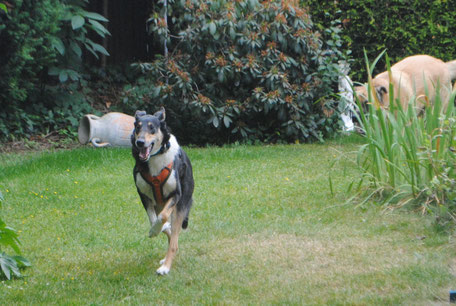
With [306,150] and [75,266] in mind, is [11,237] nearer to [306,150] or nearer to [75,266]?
[75,266]

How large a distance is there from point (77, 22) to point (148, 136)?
23.4 ft

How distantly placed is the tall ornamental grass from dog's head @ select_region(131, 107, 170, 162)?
2.46 metres

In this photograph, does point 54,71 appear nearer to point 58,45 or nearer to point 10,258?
point 58,45

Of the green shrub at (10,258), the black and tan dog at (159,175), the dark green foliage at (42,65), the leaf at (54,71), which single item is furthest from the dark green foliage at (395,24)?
the green shrub at (10,258)

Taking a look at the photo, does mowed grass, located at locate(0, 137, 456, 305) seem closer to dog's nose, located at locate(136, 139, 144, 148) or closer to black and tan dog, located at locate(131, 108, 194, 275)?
black and tan dog, located at locate(131, 108, 194, 275)

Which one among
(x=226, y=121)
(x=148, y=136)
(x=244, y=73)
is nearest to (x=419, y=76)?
(x=244, y=73)

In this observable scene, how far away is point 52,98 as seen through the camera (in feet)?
41.3

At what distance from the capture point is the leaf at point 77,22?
447 inches

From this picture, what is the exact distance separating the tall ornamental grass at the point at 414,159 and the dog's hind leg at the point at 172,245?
2352mm

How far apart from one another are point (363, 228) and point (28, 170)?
526cm

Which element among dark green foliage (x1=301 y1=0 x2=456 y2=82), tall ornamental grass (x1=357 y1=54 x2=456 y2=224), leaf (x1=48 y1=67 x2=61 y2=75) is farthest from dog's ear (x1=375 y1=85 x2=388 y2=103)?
leaf (x1=48 y1=67 x2=61 y2=75)

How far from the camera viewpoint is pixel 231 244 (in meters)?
5.93

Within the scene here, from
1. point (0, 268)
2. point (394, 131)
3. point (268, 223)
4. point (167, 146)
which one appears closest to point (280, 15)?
point (394, 131)

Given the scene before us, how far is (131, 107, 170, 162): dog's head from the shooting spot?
498cm
